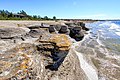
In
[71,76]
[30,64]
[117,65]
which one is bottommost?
[117,65]

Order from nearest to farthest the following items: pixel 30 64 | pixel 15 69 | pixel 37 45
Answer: pixel 15 69, pixel 30 64, pixel 37 45

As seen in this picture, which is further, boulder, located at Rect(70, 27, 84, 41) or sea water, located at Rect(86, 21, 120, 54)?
boulder, located at Rect(70, 27, 84, 41)

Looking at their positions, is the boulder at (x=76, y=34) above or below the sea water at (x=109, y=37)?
above

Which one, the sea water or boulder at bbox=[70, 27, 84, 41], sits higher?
boulder at bbox=[70, 27, 84, 41]

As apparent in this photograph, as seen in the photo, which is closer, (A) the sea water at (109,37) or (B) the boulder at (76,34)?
(A) the sea water at (109,37)

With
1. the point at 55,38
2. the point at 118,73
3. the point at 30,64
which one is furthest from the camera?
the point at 118,73

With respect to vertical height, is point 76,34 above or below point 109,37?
above

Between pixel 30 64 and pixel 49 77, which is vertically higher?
pixel 30 64

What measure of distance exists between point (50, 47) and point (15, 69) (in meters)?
3.12

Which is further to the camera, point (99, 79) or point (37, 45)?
point (99, 79)

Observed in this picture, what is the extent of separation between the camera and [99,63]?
13.1 m

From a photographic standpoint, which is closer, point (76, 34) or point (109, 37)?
point (76, 34)

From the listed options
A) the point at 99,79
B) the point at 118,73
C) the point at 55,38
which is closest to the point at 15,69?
the point at 55,38

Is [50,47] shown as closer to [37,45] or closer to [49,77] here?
[37,45]
